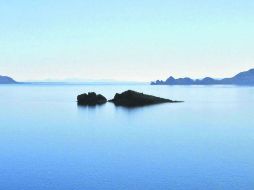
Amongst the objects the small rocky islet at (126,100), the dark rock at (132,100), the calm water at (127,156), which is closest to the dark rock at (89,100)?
the small rocky islet at (126,100)

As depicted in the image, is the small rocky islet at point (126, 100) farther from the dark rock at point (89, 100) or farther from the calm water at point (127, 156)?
the calm water at point (127, 156)

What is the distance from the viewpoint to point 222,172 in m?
34.1

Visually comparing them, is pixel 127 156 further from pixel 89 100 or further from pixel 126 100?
pixel 89 100

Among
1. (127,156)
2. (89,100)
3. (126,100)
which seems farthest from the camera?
(89,100)

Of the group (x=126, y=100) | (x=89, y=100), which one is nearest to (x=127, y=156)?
(x=126, y=100)

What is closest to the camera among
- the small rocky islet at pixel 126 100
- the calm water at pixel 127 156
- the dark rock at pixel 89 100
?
the calm water at pixel 127 156

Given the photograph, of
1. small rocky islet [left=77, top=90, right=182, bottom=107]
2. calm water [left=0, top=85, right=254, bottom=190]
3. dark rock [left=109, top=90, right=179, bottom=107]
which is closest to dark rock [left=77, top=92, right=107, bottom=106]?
small rocky islet [left=77, top=90, right=182, bottom=107]

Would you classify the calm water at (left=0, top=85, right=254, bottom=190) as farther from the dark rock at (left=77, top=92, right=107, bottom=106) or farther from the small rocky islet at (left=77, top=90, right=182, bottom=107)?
the dark rock at (left=77, top=92, right=107, bottom=106)

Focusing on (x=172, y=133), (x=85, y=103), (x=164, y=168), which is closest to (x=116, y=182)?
(x=164, y=168)

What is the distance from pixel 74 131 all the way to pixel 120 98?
6279 cm

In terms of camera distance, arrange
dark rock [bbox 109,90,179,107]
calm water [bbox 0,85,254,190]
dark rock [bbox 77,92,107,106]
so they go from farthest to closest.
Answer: dark rock [bbox 77,92,107,106]
dark rock [bbox 109,90,179,107]
calm water [bbox 0,85,254,190]

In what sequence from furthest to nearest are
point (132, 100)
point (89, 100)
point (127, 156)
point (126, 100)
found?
point (89, 100), point (126, 100), point (132, 100), point (127, 156)

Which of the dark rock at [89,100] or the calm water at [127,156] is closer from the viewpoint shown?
the calm water at [127,156]

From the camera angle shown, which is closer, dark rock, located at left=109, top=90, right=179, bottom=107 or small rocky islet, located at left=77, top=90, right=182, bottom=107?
dark rock, located at left=109, top=90, right=179, bottom=107
